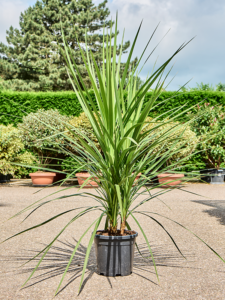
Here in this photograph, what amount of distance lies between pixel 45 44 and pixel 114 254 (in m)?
21.3

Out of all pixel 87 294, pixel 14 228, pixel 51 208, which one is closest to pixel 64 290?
pixel 87 294

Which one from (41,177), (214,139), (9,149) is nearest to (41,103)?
(9,149)

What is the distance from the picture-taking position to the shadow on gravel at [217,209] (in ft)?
15.3

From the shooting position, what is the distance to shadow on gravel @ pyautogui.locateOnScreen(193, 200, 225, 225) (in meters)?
4.66

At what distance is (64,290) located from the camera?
2.26m

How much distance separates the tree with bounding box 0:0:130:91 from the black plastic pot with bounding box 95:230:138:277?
18.7 metres

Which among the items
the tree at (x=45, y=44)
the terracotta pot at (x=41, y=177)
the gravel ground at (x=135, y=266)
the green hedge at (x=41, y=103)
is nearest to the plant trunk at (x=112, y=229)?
the gravel ground at (x=135, y=266)

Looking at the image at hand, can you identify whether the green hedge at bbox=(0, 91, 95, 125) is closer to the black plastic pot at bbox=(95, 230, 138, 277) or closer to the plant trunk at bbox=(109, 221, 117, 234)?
the plant trunk at bbox=(109, 221, 117, 234)

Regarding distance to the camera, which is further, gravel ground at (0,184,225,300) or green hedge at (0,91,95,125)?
green hedge at (0,91,95,125)

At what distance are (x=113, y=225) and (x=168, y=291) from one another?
24.5 inches

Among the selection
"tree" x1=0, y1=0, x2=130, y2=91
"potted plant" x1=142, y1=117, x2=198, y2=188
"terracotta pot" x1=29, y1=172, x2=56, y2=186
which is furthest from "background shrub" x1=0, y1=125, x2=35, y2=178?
"tree" x1=0, y1=0, x2=130, y2=91

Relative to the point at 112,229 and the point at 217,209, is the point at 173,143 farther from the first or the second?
the point at 217,209

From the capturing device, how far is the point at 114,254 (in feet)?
7.92

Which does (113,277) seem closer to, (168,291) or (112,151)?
(168,291)
